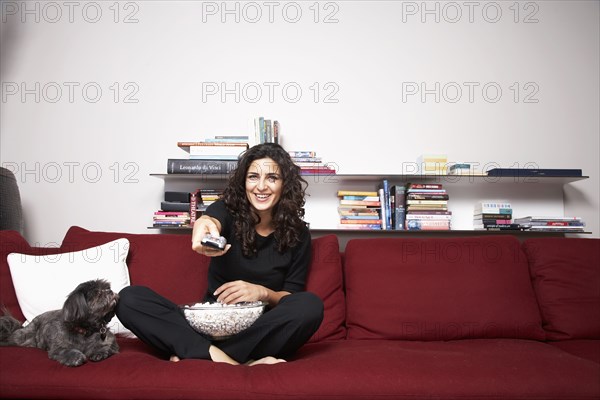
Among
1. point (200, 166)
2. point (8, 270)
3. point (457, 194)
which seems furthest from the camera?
point (457, 194)

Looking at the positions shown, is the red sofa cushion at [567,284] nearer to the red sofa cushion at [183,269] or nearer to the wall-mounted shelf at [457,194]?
the wall-mounted shelf at [457,194]

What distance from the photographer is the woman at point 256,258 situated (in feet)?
5.69

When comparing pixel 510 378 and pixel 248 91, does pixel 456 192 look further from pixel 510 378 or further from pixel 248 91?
pixel 510 378

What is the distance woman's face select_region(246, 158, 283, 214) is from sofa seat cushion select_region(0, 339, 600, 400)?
0.69 m

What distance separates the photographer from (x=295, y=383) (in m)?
1.49

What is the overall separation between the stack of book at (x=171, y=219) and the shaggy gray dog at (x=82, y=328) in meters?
1.07

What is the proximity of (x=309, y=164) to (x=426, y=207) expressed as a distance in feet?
2.26

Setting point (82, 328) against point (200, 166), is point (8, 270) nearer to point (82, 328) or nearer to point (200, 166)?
point (82, 328)

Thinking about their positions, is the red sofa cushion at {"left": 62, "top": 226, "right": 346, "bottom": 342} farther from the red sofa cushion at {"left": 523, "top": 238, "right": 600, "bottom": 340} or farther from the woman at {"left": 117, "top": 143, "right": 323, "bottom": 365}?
the red sofa cushion at {"left": 523, "top": 238, "right": 600, "bottom": 340}

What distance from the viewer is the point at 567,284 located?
7.63 ft

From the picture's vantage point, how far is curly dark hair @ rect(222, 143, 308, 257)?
2.09 meters

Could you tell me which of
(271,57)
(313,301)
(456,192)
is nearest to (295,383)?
(313,301)

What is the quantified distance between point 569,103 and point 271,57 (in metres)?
1.81

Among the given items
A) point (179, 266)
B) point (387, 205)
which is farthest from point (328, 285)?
point (387, 205)
